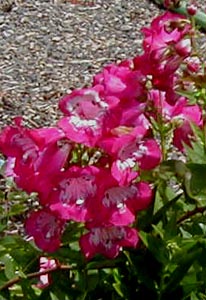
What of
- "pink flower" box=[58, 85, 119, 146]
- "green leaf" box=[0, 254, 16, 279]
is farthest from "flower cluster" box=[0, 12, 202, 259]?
"green leaf" box=[0, 254, 16, 279]

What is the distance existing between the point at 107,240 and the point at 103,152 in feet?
0.45

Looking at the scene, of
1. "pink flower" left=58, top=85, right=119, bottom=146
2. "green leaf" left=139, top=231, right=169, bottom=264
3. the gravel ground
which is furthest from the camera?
the gravel ground

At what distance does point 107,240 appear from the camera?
174 centimetres

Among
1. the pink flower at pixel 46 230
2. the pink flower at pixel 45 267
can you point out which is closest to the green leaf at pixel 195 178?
the pink flower at pixel 46 230

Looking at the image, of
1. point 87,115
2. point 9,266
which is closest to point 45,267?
point 9,266

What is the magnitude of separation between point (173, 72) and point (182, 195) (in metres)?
0.26

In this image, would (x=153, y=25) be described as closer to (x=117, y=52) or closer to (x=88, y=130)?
(x=88, y=130)

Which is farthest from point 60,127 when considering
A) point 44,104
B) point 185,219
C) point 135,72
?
point 44,104

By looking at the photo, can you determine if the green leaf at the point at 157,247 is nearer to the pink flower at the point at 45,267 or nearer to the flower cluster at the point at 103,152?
the flower cluster at the point at 103,152

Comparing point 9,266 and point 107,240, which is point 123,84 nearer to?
point 107,240

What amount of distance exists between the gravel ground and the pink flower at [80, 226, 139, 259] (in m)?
2.34

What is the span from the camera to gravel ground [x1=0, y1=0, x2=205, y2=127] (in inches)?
171

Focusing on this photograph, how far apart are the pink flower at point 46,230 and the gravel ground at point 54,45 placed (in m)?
2.32

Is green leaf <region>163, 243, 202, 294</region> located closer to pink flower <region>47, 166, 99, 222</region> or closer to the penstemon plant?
the penstemon plant
